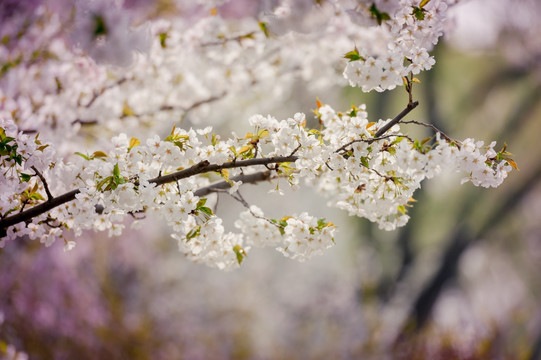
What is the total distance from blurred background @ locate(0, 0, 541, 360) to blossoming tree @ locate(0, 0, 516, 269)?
8.87 feet

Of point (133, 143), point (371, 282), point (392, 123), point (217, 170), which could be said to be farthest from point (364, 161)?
point (371, 282)

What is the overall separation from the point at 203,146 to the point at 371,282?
562 centimetres

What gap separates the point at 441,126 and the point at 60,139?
5378 millimetres

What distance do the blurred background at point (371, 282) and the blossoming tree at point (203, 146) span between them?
2703mm

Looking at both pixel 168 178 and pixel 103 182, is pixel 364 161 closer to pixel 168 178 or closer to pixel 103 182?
pixel 168 178

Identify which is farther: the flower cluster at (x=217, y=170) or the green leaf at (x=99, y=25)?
the green leaf at (x=99, y=25)

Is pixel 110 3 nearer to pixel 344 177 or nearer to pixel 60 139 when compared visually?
pixel 60 139

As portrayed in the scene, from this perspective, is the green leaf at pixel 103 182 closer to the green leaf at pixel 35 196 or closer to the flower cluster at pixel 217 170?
the flower cluster at pixel 217 170

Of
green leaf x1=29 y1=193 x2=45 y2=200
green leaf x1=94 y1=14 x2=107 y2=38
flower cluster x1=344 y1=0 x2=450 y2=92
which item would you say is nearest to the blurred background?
green leaf x1=29 y1=193 x2=45 y2=200

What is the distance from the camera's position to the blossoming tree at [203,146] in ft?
4.96

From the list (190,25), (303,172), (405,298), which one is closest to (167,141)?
(303,172)

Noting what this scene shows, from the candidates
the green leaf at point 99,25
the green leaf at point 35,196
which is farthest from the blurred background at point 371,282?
the green leaf at point 99,25

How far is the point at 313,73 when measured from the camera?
3508 millimetres

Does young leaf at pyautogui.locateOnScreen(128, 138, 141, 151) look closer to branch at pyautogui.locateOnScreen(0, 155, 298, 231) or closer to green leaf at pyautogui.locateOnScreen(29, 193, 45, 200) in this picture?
branch at pyautogui.locateOnScreen(0, 155, 298, 231)
